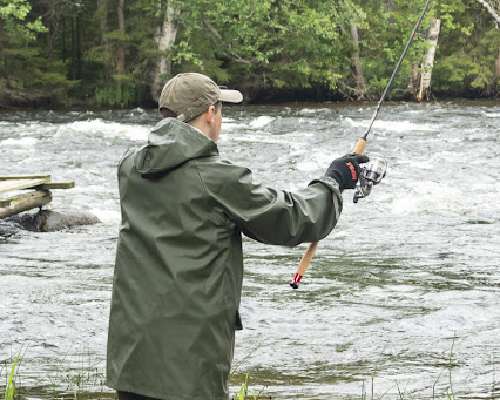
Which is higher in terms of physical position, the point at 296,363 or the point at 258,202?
the point at 258,202

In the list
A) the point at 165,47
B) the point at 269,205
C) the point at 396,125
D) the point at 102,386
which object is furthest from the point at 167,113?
the point at 165,47

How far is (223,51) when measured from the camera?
123 ft

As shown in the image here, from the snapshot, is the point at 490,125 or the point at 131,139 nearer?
the point at 131,139

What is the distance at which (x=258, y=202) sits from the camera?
3.27 meters

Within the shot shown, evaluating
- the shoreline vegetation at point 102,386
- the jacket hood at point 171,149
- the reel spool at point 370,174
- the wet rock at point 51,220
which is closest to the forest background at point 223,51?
the wet rock at point 51,220

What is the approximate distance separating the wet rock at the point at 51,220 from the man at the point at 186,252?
31.8ft

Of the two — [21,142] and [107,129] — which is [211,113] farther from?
[107,129]

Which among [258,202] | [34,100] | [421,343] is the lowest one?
[34,100]

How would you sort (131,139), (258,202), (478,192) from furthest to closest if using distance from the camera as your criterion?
(131,139) < (478,192) < (258,202)

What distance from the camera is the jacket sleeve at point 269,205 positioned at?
10.6 feet

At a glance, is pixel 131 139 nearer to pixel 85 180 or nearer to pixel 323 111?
pixel 85 180

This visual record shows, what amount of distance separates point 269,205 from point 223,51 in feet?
114

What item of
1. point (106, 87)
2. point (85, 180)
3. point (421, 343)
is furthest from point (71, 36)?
point (421, 343)

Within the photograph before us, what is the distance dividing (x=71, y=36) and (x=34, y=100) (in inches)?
190
